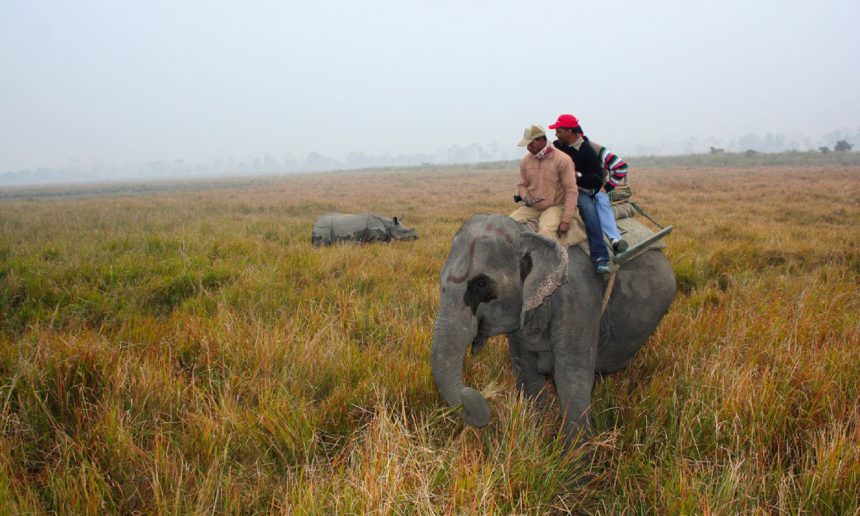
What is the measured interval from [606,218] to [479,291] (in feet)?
4.26

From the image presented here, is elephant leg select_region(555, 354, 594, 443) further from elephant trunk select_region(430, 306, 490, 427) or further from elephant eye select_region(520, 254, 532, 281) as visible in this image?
elephant trunk select_region(430, 306, 490, 427)

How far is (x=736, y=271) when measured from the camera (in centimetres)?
622

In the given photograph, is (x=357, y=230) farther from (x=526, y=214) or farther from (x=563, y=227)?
(x=563, y=227)

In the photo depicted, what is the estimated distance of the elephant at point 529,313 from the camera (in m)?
2.48

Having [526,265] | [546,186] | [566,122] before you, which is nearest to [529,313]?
[526,265]

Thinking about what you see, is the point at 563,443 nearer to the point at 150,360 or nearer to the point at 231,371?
the point at 231,371

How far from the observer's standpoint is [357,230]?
993 centimetres

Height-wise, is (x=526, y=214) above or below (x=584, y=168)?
below

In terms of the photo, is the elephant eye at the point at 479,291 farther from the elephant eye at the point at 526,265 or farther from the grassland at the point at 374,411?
the grassland at the point at 374,411

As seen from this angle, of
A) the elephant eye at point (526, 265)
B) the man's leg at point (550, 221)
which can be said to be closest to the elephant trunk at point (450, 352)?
the elephant eye at point (526, 265)

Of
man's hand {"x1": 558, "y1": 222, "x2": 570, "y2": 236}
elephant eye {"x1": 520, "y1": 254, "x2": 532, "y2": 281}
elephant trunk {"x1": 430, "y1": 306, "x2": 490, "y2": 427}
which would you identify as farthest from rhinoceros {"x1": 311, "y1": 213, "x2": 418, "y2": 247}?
elephant trunk {"x1": 430, "y1": 306, "x2": 490, "y2": 427}

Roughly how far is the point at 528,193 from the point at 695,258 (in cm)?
451

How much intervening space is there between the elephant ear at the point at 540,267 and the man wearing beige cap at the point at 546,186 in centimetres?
31

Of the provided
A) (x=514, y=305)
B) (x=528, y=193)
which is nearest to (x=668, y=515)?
(x=514, y=305)
